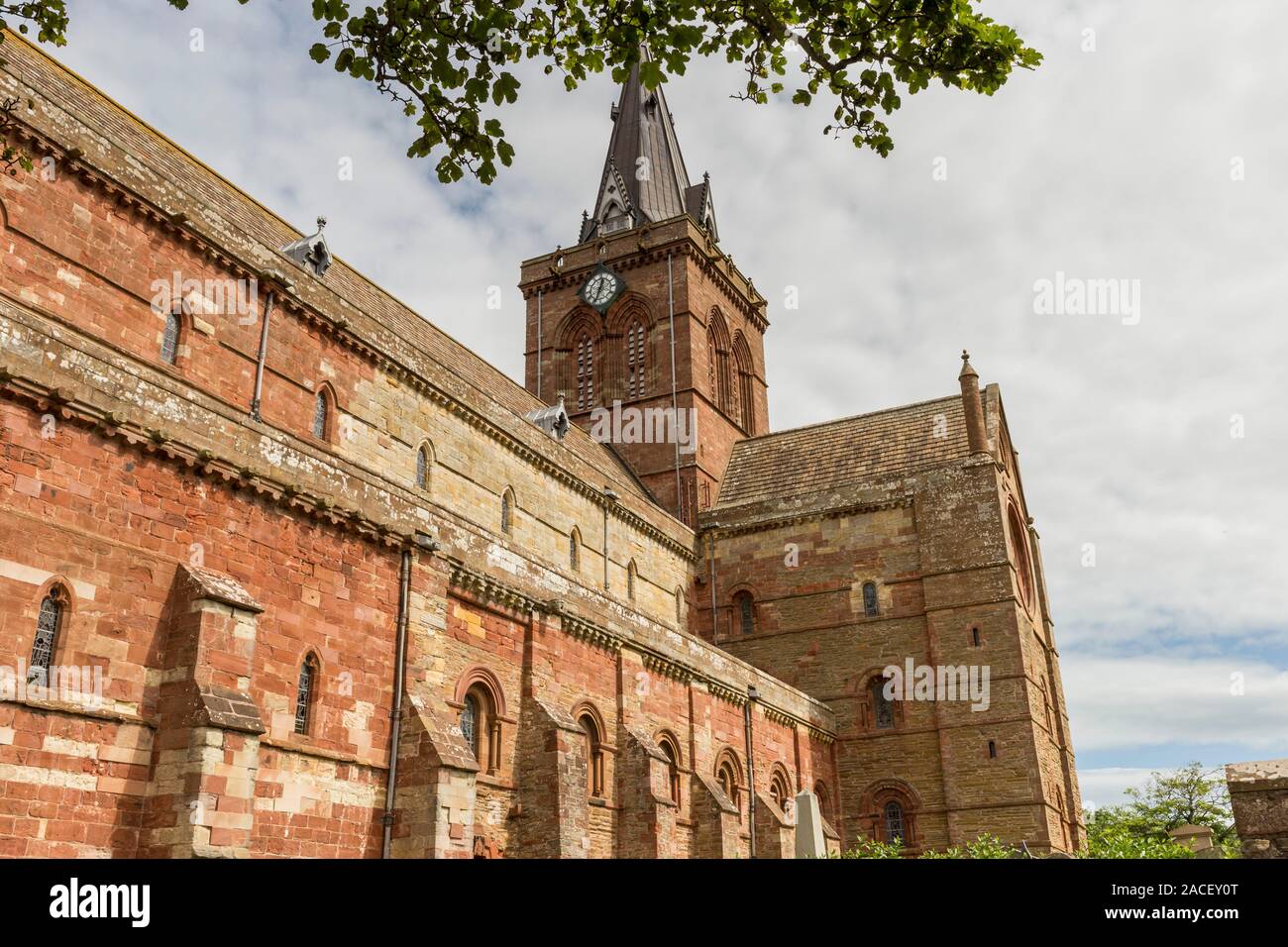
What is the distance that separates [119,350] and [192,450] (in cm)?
428

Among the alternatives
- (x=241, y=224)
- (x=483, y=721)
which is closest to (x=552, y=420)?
(x=241, y=224)

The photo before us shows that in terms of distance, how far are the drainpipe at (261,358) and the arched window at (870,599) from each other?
2110 centimetres

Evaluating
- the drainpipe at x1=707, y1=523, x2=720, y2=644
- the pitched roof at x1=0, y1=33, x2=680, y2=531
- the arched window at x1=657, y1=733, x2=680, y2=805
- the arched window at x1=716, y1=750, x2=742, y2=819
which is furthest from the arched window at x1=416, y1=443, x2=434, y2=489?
the drainpipe at x1=707, y1=523, x2=720, y2=644

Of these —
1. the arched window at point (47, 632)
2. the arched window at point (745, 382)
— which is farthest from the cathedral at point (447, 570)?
A: the arched window at point (745, 382)

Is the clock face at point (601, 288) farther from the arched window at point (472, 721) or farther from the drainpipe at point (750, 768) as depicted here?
the arched window at point (472, 721)

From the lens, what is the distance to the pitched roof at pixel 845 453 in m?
36.7

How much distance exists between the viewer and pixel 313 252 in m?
23.8

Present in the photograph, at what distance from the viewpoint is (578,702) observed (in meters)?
21.3

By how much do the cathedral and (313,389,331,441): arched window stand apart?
9 cm

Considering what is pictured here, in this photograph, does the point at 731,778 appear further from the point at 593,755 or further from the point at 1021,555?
the point at 1021,555

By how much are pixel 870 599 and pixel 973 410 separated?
7097 mm
